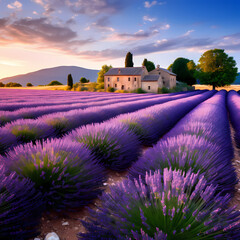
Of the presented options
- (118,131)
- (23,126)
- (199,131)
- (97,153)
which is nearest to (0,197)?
(97,153)

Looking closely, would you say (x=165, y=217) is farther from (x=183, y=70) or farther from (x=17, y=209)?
(x=183, y=70)

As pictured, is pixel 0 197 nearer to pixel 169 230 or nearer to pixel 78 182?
pixel 78 182

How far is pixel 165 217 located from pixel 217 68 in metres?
41.3

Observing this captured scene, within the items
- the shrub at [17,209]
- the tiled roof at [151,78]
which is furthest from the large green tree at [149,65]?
the shrub at [17,209]

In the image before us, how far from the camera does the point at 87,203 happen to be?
1383mm

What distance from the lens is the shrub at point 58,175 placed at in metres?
1.29

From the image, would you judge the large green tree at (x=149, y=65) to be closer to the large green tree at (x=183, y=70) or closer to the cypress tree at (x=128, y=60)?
the cypress tree at (x=128, y=60)

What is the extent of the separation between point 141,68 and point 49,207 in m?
36.1

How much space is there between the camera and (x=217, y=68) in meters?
35.2

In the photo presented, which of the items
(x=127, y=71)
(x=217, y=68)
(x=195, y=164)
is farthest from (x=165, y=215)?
(x=217, y=68)

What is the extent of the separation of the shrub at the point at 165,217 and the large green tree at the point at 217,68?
131 feet

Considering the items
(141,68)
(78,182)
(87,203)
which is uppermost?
(141,68)

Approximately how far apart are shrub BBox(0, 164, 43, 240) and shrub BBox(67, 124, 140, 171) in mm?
936

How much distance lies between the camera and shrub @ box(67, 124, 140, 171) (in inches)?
83.9
